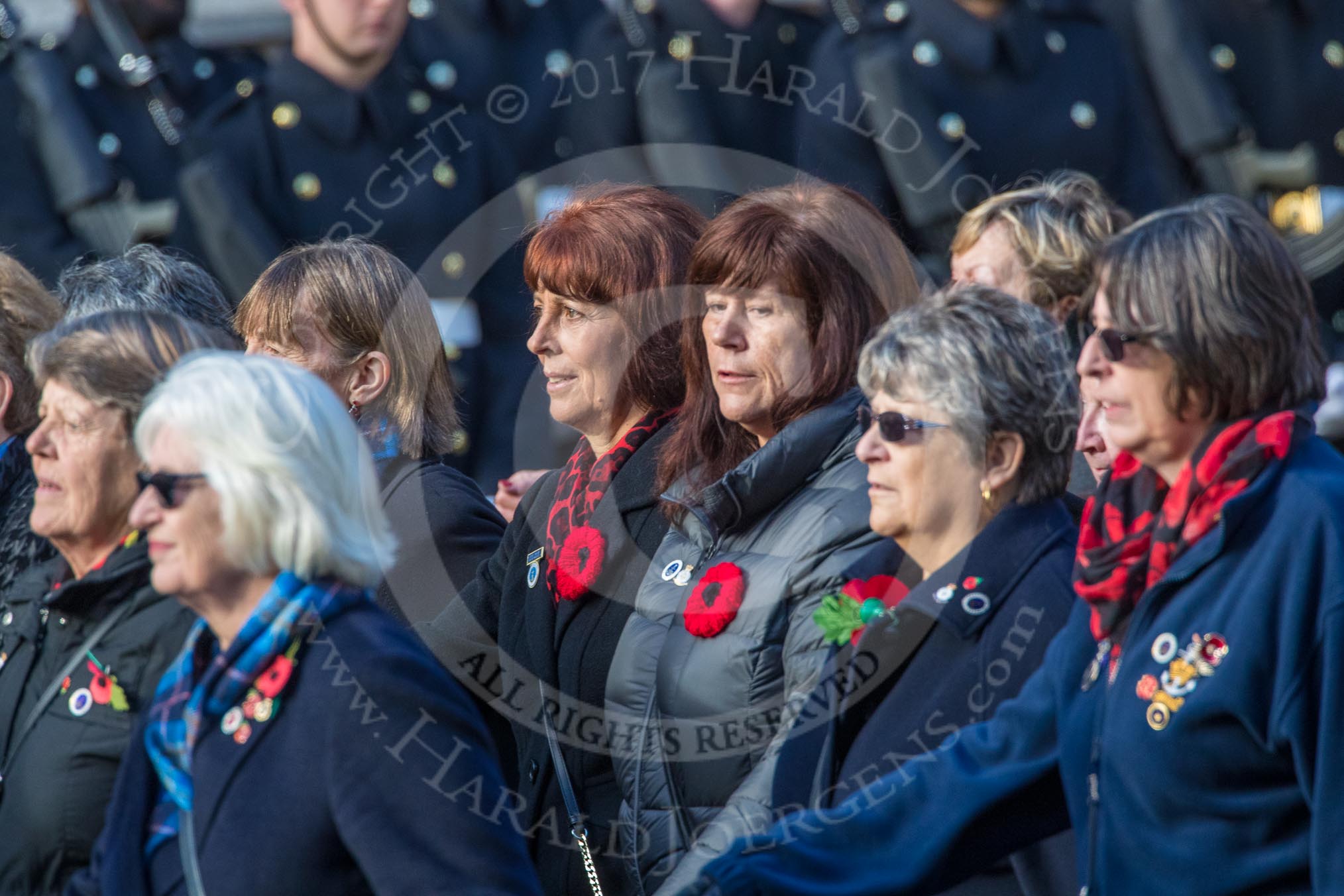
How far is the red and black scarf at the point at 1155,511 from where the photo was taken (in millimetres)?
2432

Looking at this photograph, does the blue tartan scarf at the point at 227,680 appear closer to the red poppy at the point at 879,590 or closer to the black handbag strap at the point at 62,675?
the black handbag strap at the point at 62,675

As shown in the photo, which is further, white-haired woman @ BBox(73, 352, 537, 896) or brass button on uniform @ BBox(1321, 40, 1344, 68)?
brass button on uniform @ BBox(1321, 40, 1344, 68)

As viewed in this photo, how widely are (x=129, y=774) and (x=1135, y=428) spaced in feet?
4.88

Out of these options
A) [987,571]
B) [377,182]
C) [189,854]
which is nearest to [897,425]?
[987,571]

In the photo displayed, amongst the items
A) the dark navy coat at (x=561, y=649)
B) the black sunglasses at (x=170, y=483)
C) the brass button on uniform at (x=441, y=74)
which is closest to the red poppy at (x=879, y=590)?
the dark navy coat at (x=561, y=649)

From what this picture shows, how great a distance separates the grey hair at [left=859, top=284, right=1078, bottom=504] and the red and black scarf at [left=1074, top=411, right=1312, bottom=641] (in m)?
0.30

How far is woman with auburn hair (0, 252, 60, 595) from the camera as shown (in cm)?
346

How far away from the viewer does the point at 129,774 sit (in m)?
2.59

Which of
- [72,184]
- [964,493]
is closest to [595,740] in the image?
[964,493]

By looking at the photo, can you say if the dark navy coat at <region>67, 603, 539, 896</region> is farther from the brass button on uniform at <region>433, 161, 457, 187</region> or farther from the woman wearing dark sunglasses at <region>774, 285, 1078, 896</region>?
the brass button on uniform at <region>433, 161, 457, 187</region>

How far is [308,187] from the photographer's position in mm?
6555

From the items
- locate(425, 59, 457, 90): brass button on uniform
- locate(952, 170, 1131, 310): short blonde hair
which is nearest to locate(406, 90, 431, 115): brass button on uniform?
locate(425, 59, 457, 90): brass button on uniform

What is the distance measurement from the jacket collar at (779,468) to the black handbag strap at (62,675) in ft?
3.41

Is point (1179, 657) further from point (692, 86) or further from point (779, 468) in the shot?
point (692, 86)
